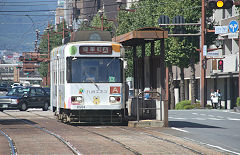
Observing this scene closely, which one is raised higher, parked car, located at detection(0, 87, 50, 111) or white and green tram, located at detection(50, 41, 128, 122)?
white and green tram, located at detection(50, 41, 128, 122)

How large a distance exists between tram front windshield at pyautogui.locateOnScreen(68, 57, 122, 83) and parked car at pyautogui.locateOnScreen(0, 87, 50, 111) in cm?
1964

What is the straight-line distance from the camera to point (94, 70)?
79.3 ft

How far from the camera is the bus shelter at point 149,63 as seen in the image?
23.0m

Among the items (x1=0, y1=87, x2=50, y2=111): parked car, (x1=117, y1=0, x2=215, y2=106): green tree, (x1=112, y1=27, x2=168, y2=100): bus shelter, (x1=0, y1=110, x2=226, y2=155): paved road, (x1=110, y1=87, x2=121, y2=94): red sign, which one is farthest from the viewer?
Answer: (x1=117, y1=0, x2=215, y2=106): green tree

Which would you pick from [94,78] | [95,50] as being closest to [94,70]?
[94,78]

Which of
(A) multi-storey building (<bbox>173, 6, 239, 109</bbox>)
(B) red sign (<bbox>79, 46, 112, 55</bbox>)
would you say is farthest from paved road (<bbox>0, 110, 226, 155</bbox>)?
(A) multi-storey building (<bbox>173, 6, 239, 109</bbox>)

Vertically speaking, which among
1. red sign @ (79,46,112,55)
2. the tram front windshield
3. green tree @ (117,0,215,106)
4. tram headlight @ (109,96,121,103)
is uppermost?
green tree @ (117,0,215,106)

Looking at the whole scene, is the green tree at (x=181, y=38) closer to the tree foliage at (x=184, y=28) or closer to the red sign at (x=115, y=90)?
the tree foliage at (x=184, y=28)

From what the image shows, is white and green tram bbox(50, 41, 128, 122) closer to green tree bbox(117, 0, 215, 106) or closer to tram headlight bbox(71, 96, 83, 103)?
tram headlight bbox(71, 96, 83, 103)

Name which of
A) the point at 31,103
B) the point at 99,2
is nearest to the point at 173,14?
the point at 31,103

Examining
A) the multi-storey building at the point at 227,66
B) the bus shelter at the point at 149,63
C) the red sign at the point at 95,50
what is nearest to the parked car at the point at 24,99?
the bus shelter at the point at 149,63

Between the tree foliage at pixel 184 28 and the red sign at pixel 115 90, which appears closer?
the red sign at pixel 115 90

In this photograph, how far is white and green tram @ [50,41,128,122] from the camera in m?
24.0

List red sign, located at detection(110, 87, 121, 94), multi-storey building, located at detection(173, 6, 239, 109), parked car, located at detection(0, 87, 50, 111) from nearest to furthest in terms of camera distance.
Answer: red sign, located at detection(110, 87, 121, 94)
parked car, located at detection(0, 87, 50, 111)
multi-storey building, located at detection(173, 6, 239, 109)
